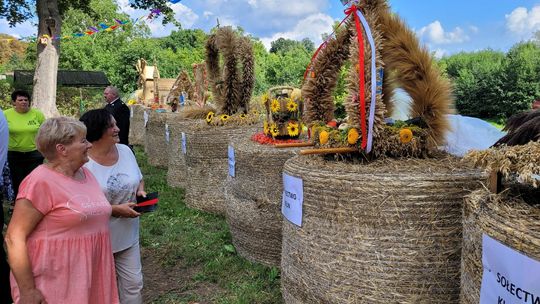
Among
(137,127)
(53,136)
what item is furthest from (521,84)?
(53,136)

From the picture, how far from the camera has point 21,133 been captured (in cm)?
540

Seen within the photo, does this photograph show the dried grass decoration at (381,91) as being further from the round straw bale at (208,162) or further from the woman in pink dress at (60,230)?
the round straw bale at (208,162)

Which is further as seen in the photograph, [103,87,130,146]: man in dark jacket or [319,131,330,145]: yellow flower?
[103,87,130,146]: man in dark jacket

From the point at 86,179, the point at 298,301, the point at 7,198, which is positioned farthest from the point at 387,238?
the point at 7,198

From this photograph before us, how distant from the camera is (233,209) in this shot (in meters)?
4.10

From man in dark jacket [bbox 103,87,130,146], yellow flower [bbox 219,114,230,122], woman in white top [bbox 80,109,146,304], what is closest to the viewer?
woman in white top [bbox 80,109,146,304]

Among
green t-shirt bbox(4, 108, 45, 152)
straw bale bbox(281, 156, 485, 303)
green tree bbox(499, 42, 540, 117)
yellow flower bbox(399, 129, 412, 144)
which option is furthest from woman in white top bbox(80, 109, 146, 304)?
green tree bbox(499, 42, 540, 117)

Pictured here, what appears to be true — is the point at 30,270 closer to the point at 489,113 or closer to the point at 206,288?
the point at 206,288

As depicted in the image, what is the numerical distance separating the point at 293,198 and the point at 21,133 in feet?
13.9

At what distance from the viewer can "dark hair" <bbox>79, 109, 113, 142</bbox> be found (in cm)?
261

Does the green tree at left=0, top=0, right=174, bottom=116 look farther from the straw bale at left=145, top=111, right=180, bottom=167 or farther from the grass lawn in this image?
the grass lawn

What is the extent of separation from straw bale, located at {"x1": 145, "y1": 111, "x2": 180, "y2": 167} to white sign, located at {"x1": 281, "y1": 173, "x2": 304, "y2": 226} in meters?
6.43

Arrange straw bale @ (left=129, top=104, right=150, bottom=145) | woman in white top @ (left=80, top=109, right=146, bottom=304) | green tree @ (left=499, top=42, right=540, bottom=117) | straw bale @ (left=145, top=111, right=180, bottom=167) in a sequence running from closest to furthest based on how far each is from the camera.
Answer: woman in white top @ (left=80, top=109, right=146, bottom=304) → straw bale @ (left=145, top=111, right=180, bottom=167) → straw bale @ (left=129, top=104, right=150, bottom=145) → green tree @ (left=499, top=42, right=540, bottom=117)

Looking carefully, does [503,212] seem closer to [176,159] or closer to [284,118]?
[284,118]
